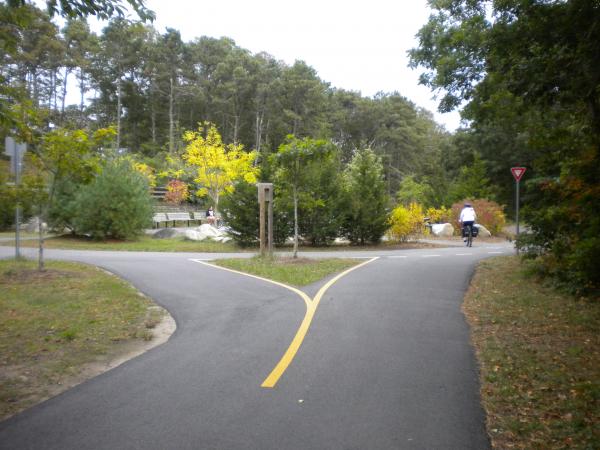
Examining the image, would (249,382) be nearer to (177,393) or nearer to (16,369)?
(177,393)

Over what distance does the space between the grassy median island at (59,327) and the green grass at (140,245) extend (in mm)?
8672

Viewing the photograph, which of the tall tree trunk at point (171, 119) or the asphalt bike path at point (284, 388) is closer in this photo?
the asphalt bike path at point (284, 388)

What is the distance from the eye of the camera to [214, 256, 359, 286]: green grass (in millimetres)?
13328

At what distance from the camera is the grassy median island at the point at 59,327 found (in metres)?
5.98

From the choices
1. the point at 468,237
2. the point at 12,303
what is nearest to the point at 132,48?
the point at 468,237

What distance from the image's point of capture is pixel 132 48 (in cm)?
5241

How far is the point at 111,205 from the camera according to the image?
23812 millimetres

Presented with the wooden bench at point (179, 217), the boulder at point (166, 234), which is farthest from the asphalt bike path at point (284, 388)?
the wooden bench at point (179, 217)

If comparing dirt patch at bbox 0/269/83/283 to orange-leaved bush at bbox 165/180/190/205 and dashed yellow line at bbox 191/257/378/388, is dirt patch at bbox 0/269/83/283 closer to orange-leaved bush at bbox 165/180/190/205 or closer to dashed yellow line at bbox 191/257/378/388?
dashed yellow line at bbox 191/257/378/388

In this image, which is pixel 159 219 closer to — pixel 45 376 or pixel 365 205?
pixel 365 205

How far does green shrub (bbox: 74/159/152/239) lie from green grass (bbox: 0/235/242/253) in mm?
599

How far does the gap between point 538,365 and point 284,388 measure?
318 cm

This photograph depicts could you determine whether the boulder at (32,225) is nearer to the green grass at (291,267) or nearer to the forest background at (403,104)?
the forest background at (403,104)

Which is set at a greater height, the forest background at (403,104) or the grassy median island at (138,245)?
the forest background at (403,104)
